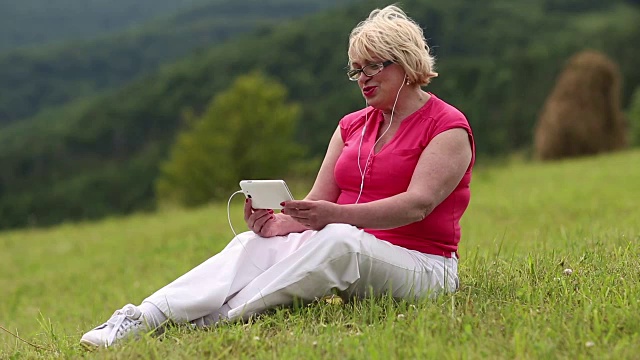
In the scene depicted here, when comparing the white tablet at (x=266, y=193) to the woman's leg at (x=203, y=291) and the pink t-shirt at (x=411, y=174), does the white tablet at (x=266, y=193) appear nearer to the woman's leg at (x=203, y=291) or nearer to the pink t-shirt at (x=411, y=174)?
the woman's leg at (x=203, y=291)

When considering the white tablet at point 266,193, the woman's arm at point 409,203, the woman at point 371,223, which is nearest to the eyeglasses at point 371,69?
the woman at point 371,223

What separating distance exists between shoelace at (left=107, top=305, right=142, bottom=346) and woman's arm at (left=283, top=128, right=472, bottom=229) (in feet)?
3.04

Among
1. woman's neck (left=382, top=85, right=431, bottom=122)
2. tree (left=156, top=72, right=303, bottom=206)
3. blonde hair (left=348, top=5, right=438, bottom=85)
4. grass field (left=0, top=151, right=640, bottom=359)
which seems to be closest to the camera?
grass field (left=0, top=151, right=640, bottom=359)

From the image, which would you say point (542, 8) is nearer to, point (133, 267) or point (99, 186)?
point (99, 186)

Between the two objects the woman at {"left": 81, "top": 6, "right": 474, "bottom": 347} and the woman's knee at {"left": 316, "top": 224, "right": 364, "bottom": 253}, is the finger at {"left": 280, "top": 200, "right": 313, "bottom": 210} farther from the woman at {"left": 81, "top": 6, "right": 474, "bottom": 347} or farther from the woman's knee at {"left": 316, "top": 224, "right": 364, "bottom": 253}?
the woman's knee at {"left": 316, "top": 224, "right": 364, "bottom": 253}

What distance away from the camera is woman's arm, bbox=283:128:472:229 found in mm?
4195

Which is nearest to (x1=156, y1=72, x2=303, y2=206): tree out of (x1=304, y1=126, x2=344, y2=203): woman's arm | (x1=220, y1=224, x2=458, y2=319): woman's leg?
(x1=304, y1=126, x2=344, y2=203): woman's arm

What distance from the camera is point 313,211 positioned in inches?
165

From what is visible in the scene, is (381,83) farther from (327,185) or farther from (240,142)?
(240,142)

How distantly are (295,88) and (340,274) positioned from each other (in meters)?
113

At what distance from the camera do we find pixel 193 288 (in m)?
4.37

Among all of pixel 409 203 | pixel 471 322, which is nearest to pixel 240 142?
pixel 409 203

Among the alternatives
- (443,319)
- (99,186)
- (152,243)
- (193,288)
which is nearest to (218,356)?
(193,288)

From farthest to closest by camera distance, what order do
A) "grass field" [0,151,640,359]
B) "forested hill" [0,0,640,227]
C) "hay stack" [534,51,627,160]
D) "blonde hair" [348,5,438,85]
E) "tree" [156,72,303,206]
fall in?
1. "forested hill" [0,0,640,227]
2. "tree" [156,72,303,206]
3. "hay stack" [534,51,627,160]
4. "blonde hair" [348,5,438,85]
5. "grass field" [0,151,640,359]
